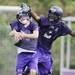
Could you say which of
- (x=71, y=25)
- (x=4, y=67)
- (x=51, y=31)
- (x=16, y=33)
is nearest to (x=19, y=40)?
(x=16, y=33)

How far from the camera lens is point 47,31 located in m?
5.89

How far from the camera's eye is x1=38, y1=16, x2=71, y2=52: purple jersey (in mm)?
5879

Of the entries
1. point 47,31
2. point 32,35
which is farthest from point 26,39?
point 47,31

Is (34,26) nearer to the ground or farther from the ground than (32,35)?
farther from the ground

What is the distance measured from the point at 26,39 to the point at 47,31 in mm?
395

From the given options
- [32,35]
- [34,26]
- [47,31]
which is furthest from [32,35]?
[47,31]

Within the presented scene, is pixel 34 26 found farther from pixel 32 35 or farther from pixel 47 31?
pixel 47 31

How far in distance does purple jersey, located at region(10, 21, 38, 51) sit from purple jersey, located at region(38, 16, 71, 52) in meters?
0.23

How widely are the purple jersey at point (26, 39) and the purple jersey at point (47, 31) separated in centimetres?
23

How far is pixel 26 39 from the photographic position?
5602 mm

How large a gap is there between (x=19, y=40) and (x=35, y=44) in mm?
230

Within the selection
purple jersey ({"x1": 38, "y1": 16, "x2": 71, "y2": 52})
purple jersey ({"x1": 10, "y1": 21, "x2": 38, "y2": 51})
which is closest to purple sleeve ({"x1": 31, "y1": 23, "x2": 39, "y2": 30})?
purple jersey ({"x1": 10, "y1": 21, "x2": 38, "y2": 51})

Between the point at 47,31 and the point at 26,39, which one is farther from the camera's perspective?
the point at 47,31

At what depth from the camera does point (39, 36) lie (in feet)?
19.4
